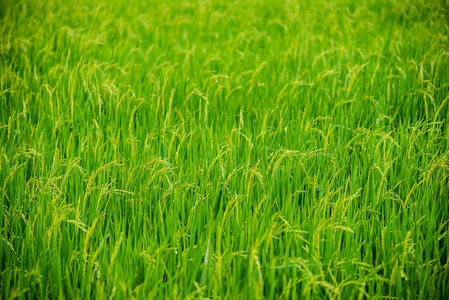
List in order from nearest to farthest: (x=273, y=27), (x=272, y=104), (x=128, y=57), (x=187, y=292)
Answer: (x=187, y=292)
(x=272, y=104)
(x=128, y=57)
(x=273, y=27)

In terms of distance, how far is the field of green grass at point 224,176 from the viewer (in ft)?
4.49

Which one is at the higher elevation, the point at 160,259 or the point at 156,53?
the point at 156,53

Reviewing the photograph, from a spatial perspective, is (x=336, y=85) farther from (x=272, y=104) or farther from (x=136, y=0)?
(x=136, y=0)

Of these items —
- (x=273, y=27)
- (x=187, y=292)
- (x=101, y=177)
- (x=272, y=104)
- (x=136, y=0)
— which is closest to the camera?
(x=187, y=292)

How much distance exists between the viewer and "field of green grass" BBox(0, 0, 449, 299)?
137 centimetres

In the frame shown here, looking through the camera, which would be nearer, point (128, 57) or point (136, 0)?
point (128, 57)

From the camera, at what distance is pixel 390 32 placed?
14.4 ft

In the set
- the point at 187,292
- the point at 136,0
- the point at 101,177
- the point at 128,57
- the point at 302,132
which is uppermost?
the point at 136,0

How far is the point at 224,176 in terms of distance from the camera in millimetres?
1764

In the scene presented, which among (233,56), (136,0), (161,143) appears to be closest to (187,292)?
(161,143)

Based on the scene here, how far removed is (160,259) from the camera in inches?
54.7

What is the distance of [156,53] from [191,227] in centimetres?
254

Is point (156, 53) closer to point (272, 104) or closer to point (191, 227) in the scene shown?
point (272, 104)

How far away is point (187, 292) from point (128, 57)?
2.77 meters
